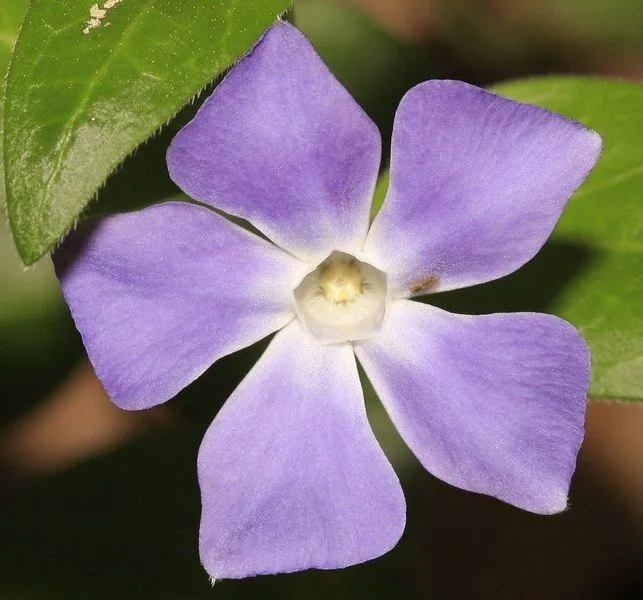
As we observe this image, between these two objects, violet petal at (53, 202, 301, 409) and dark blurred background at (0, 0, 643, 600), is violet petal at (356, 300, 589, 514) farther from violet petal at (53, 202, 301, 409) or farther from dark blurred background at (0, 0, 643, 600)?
dark blurred background at (0, 0, 643, 600)

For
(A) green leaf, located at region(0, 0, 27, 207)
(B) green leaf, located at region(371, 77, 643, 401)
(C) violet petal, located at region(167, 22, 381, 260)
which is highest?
(C) violet petal, located at region(167, 22, 381, 260)

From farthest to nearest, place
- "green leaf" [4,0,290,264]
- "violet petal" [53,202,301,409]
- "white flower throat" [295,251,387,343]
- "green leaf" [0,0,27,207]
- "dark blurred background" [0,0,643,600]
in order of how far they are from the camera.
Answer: "dark blurred background" [0,0,643,600], "green leaf" [0,0,27,207], "white flower throat" [295,251,387,343], "violet petal" [53,202,301,409], "green leaf" [4,0,290,264]

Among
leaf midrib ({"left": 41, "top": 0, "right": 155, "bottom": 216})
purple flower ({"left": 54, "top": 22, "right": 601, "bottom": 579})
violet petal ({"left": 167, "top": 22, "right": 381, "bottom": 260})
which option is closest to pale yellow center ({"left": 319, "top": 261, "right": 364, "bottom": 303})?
purple flower ({"left": 54, "top": 22, "right": 601, "bottom": 579})

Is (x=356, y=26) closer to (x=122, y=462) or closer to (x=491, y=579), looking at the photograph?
(x=122, y=462)

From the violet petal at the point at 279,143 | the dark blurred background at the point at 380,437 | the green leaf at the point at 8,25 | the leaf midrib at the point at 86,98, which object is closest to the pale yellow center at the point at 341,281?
the violet petal at the point at 279,143

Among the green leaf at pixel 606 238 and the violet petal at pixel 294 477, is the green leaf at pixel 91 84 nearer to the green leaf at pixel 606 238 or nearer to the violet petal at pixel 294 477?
the violet petal at pixel 294 477
